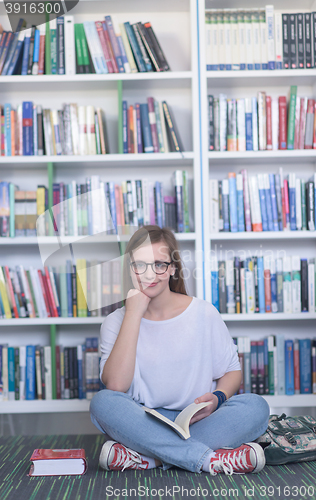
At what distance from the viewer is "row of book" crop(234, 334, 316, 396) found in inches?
83.8

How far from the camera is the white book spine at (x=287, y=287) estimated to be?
214cm

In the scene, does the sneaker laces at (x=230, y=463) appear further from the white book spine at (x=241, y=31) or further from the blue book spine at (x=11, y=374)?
the white book spine at (x=241, y=31)

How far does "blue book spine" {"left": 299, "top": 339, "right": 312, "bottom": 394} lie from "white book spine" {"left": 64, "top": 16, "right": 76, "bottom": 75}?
1.66 metres

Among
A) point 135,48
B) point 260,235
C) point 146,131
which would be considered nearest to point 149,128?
point 146,131

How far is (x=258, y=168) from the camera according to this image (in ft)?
7.77

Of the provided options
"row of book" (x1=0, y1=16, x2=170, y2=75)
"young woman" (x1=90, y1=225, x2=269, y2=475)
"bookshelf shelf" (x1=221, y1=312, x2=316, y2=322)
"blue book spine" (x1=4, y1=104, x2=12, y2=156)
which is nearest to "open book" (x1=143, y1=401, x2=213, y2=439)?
"young woman" (x1=90, y1=225, x2=269, y2=475)

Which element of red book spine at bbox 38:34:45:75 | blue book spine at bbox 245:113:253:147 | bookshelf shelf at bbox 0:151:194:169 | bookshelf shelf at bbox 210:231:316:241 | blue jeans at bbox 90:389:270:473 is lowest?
blue jeans at bbox 90:389:270:473

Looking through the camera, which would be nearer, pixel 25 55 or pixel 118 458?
pixel 118 458

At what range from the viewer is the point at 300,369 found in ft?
7.04

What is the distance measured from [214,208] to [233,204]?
0.09m

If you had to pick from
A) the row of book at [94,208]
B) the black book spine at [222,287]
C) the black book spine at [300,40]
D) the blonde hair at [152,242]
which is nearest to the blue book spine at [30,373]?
the row of book at [94,208]

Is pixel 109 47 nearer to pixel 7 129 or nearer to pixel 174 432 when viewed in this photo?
pixel 7 129

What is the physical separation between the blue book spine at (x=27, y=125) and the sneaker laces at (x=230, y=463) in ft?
5.12

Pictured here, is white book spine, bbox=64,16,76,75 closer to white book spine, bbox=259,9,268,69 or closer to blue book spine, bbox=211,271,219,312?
white book spine, bbox=259,9,268,69
